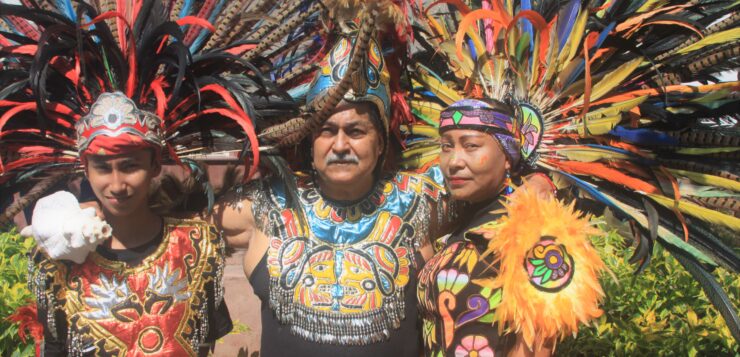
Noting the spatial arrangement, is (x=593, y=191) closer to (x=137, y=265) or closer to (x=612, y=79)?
(x=612, y=79)

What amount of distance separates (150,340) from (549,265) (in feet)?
5.12

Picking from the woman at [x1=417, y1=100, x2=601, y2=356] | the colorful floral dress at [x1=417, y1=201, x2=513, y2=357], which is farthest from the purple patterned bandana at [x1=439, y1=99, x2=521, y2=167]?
the colorful floral dress at [x1=417, y1=201, x2=513, y2=357]

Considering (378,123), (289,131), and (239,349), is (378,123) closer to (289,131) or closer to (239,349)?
(289,131)

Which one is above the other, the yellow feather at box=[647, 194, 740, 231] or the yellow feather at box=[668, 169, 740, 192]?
the yellow feather at box=[668, 169, 740, 192]

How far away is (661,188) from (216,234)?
73.8 inches

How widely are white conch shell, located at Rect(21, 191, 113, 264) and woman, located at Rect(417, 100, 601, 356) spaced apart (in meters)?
1.30

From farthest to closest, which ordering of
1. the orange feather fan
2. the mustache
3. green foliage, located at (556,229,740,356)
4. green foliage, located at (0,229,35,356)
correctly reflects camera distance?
green foliage, located at (556,229,740,356)
green foliage, located at (0,229,35,356)
the mustache
the orange feather fan

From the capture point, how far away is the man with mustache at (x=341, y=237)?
2.78m

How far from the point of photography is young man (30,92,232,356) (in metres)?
2.51

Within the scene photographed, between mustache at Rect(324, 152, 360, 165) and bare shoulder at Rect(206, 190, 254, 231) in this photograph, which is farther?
Answer: bare shoulder at Rect(206, 190, 254, 231)

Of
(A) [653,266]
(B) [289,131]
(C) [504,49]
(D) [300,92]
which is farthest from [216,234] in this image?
(A) [653,266]

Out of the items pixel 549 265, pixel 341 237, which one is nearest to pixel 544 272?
pixel 549 265

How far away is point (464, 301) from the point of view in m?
2.49

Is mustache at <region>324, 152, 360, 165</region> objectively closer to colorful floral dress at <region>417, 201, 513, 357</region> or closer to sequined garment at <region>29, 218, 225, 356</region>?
colorful floral dress at <region>417, 201, 513, 357</region>
